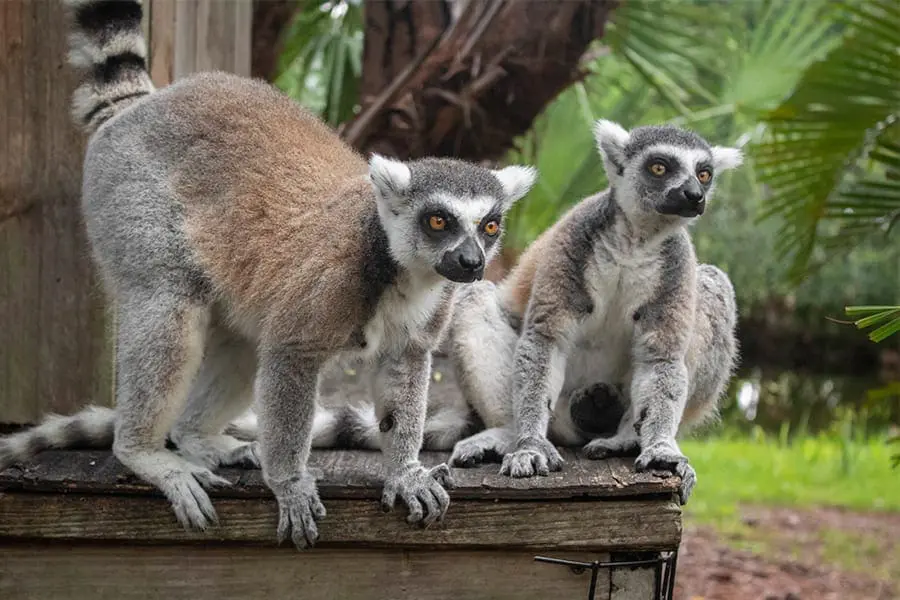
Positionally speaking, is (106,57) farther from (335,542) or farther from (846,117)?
(846,117)

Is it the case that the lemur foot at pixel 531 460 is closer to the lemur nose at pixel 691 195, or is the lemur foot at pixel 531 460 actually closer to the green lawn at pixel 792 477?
the lemur nose at pixel 691 195

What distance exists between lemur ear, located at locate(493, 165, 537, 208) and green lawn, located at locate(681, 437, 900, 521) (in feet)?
16.4

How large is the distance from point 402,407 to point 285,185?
88 cm

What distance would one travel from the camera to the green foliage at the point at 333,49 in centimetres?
736

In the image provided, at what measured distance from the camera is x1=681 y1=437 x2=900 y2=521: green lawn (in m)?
8.52

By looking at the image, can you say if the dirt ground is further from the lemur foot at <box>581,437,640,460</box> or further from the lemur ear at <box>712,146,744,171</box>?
the lemur ear at <box>712,146,744,171</box>

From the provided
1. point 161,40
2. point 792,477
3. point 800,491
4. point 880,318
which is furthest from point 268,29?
point 792,477

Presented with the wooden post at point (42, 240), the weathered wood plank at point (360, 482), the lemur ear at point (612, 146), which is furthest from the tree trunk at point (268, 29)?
the weathered wood plank at point (360, 482)

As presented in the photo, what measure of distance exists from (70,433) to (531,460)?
1.71 meters

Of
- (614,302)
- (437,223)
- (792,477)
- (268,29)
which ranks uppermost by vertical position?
(268,29)

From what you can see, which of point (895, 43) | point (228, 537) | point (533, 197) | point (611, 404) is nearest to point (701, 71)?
point (533, 197)

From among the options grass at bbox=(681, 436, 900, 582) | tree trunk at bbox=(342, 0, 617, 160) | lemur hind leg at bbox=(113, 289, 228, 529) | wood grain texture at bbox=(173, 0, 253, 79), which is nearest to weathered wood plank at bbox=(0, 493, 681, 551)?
lemur hind leg at bbox=(113, 289, 228, 529)

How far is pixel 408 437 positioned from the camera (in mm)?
3480

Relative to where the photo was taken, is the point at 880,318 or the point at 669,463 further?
the point at 669,463
